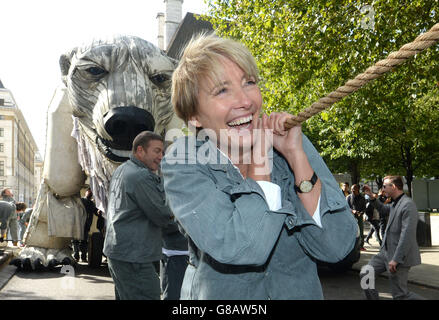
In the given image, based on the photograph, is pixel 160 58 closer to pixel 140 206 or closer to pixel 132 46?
pixel 132 46

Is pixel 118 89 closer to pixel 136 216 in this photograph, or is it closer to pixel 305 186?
pixel 136 216

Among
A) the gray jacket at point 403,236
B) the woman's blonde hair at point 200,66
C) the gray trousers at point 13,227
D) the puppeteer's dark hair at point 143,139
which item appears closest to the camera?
the woman's blonde hair at point 200,66

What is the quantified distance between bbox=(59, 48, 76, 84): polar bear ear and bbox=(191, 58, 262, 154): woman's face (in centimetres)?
266

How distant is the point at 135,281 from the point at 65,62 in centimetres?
210

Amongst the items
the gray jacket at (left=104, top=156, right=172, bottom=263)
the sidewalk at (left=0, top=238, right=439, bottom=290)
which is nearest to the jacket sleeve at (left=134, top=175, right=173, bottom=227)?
the gray jacket at (left=104, top=156, right=172, bottom=263)

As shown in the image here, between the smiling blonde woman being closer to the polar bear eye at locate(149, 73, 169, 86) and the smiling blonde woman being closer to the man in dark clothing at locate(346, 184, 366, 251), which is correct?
the polar bear eye at locate(149, 73, 169, 86)

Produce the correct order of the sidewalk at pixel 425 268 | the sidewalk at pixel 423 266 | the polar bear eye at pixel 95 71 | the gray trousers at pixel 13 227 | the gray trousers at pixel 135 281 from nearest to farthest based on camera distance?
the gray trousers at pixel 135 281 < the polar bear eye at pixel 95 71 < the sidewalk at pixel 423 266 < the sidewalk at pixel 425 268 < the gray trousers at pixel 13 227

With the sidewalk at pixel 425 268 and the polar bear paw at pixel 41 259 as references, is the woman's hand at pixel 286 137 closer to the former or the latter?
the polar bear paw at pixel 41 259

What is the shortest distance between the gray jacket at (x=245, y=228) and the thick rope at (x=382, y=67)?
0.20m

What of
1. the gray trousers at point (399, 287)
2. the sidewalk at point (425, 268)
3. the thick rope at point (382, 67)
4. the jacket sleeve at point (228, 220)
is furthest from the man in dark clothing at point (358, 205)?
the jacket sleeve at point (228, 220)

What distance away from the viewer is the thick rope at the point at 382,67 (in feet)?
3.61

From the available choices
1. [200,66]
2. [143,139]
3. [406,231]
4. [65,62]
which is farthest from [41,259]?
[200,66]

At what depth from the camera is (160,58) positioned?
376cm
